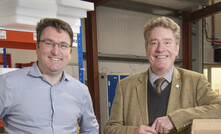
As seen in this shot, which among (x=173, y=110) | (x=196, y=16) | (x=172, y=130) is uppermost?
(x=196, y=16)

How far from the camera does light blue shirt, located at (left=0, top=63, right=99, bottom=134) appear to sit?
1.65m

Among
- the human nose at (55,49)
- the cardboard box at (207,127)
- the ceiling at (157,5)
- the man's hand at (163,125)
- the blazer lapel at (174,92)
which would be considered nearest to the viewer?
the cardboard box at (207,127)

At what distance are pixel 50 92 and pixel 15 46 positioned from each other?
0.86 m

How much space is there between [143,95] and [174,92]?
209 millimetres

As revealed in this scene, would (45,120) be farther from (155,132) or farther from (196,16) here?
(196,16)

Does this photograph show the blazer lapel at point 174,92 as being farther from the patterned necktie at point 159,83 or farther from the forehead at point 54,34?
the forehead at point 54,34

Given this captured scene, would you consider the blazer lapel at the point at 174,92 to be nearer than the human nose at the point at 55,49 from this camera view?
Yes

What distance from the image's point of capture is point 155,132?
59.2 inches

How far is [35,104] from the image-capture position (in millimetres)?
1701

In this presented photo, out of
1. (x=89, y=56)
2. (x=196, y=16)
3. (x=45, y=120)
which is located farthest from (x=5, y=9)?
(x=196, y=16)

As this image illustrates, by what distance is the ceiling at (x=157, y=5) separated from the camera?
7223 millimetres

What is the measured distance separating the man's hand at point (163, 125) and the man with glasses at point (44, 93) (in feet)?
2.15

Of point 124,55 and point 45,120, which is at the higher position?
point 124,55

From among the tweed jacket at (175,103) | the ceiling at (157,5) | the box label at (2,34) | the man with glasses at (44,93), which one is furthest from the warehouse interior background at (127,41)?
the tweed jacket at (175,103)
